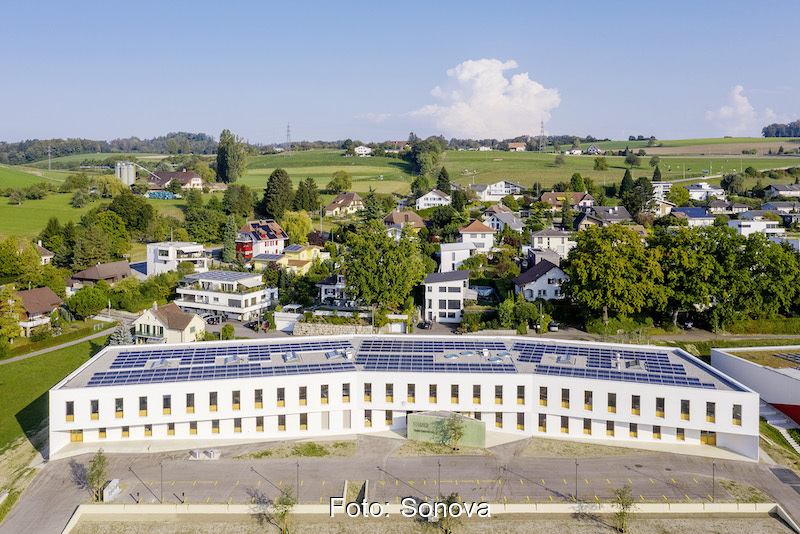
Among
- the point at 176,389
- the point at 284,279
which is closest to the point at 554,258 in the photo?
the point at 284,279

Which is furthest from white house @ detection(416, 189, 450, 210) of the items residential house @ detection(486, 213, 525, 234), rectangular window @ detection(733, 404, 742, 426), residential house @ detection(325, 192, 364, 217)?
rectangular window @ detection(733, 404, 742, 426)

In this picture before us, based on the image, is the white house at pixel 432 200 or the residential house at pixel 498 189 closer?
the white house at pixel 432 200

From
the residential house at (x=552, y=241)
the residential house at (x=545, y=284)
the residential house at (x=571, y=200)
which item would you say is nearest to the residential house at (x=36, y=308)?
the residential house at (x=545, y=284)

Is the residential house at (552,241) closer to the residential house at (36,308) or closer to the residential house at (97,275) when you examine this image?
the residential house at (97,275)

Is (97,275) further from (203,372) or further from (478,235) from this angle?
(478,235)

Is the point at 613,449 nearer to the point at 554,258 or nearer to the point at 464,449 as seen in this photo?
the point at 464,449

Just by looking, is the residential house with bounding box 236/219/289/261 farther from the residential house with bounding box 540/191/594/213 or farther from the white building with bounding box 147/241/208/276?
the residential house with bounding box 540/191/594/213
